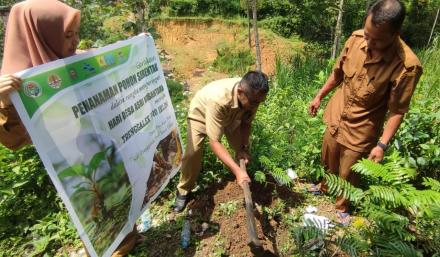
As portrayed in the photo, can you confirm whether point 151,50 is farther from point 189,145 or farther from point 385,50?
point 385,50

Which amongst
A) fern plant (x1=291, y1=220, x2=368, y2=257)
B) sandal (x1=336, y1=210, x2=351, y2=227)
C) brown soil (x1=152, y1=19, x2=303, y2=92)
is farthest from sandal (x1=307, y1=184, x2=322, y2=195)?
brown soil (x1=152, y1=19, x2=303, y2=92)

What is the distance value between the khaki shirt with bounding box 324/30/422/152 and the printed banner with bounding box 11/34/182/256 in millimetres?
1512

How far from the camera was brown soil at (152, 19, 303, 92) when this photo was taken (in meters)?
15.6

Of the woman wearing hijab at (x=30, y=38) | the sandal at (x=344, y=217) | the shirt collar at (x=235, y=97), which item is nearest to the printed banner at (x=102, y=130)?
the woman wearing hijab at (x=30, y=38)

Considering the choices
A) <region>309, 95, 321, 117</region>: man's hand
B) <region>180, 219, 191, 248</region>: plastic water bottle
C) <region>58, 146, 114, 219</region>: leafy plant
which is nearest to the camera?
<region>58, 146, 114, 219</region>: leafy plant

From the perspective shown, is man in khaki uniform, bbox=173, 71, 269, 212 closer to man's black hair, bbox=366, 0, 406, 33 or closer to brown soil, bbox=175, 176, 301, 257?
brown soil, bbox=175, 176, 301, 257

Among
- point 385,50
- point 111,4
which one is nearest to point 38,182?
point 111,4

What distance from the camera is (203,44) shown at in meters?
20.3

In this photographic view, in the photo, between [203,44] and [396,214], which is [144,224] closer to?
[396,214]

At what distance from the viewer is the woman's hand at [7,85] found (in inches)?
60.5

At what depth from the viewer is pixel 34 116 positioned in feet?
5.40

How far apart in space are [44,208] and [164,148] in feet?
5.11

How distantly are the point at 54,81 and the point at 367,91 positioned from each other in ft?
7.08

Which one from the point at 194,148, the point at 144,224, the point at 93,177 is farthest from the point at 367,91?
the point at 144,224
